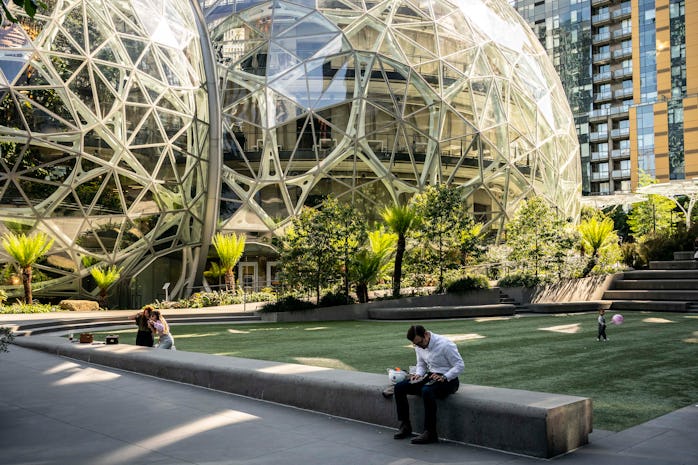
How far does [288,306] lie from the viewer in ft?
74.9

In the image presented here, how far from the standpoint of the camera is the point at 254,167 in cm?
2945

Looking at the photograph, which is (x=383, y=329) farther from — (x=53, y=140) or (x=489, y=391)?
(x=53, y=140)

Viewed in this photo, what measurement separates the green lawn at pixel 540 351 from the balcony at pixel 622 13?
251 feet

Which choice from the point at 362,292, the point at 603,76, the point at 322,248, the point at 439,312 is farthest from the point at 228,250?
the point at 603,76

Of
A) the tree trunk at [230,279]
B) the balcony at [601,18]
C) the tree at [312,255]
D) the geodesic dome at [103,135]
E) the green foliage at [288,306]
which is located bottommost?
the green foliage at [288,306]

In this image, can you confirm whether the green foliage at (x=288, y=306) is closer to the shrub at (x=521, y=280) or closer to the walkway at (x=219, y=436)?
the shrub at (x=521, y=280)

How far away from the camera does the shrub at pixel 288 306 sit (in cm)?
2281

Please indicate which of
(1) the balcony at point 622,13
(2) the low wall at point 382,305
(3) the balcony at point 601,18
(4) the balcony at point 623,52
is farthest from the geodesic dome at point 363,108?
(3) the balcony at point 601,18

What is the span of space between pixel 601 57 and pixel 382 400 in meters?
90.8

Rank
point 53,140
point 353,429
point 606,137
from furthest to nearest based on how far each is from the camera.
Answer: point 606,137
point 53,140
point 353,429

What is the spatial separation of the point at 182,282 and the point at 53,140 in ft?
26.9

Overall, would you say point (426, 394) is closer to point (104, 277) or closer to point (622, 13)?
point (104, 277)

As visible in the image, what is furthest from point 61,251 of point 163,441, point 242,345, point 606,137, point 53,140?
point 606,137

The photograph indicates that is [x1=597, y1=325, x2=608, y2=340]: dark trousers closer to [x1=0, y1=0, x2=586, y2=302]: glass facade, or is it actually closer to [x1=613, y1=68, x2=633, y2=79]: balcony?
[x1=0, y1=0, x2=586, y2=302]: glass facade
